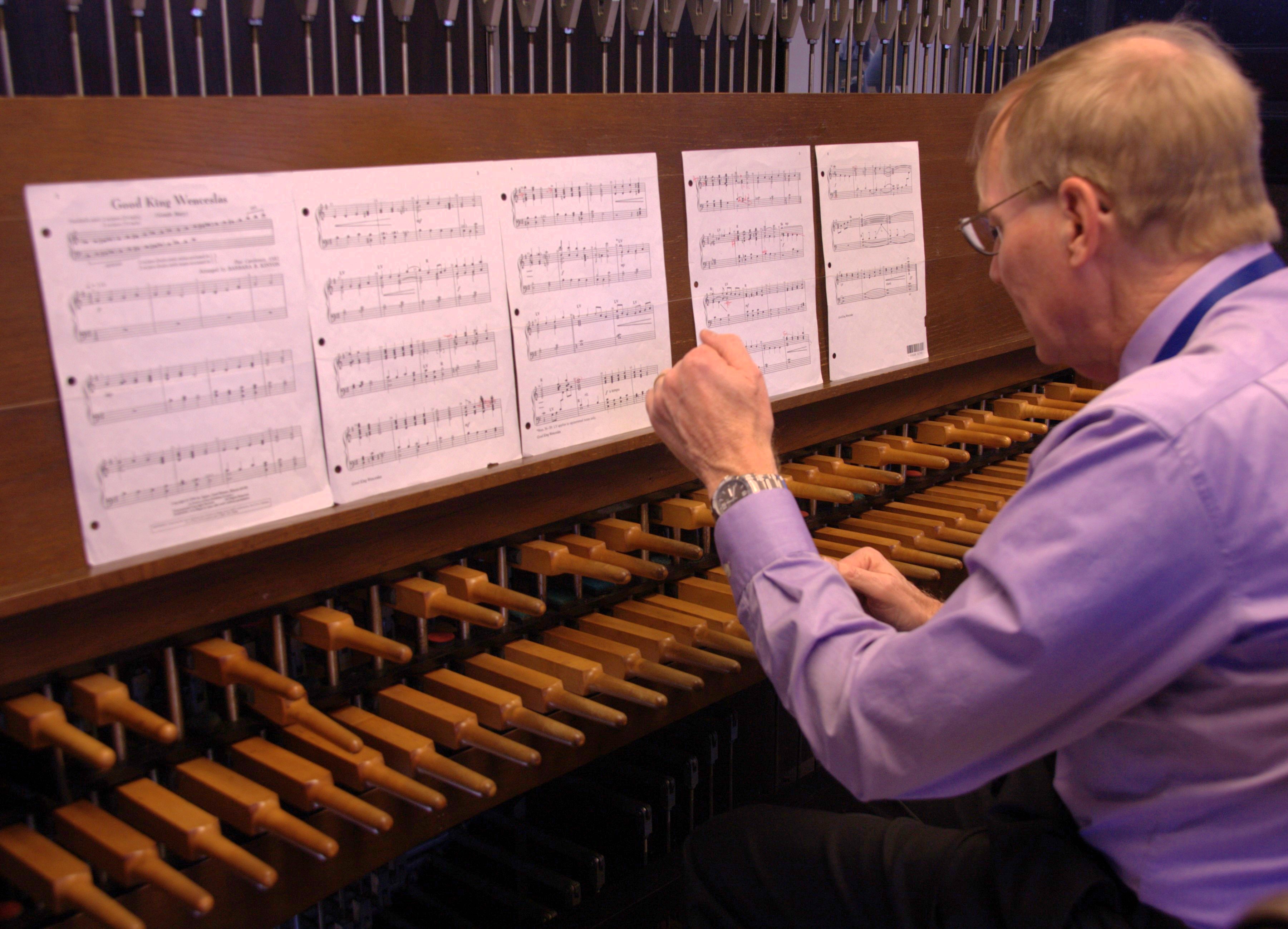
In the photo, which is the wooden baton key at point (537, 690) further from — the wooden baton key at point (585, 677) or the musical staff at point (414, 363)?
the musical staff at point (414, 363)

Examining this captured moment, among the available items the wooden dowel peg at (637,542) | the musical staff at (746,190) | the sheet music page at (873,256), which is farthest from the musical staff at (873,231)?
the wooden dowel peg at (637,542)

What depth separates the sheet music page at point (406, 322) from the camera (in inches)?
50.2

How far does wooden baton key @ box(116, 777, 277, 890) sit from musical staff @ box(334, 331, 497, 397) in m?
0.46

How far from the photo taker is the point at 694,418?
135 centimetres

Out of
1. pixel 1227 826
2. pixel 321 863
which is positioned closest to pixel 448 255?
pixel 321 863

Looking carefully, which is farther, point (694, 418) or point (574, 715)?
point (574, 715)

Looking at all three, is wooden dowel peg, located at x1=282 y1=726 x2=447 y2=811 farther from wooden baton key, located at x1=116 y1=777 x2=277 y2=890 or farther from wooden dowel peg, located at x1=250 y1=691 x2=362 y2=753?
wooden baton key, located at x1=116 y1=777 x2=277 y2=890

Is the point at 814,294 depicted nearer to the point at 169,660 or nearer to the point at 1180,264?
the point at 1180,264

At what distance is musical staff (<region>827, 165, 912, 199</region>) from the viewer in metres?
1.87

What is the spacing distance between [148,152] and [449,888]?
1.27 m

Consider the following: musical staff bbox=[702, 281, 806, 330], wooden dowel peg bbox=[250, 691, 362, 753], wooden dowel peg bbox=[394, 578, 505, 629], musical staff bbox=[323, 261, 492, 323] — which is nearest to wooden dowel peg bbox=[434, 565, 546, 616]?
wooden dowel peg bbox=[394, 578, 505, 629]

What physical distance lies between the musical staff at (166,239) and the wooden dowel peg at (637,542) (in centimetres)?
60

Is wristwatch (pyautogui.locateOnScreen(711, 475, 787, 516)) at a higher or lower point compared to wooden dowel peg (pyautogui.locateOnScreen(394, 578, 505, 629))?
higher

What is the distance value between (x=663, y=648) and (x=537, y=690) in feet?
0.65
